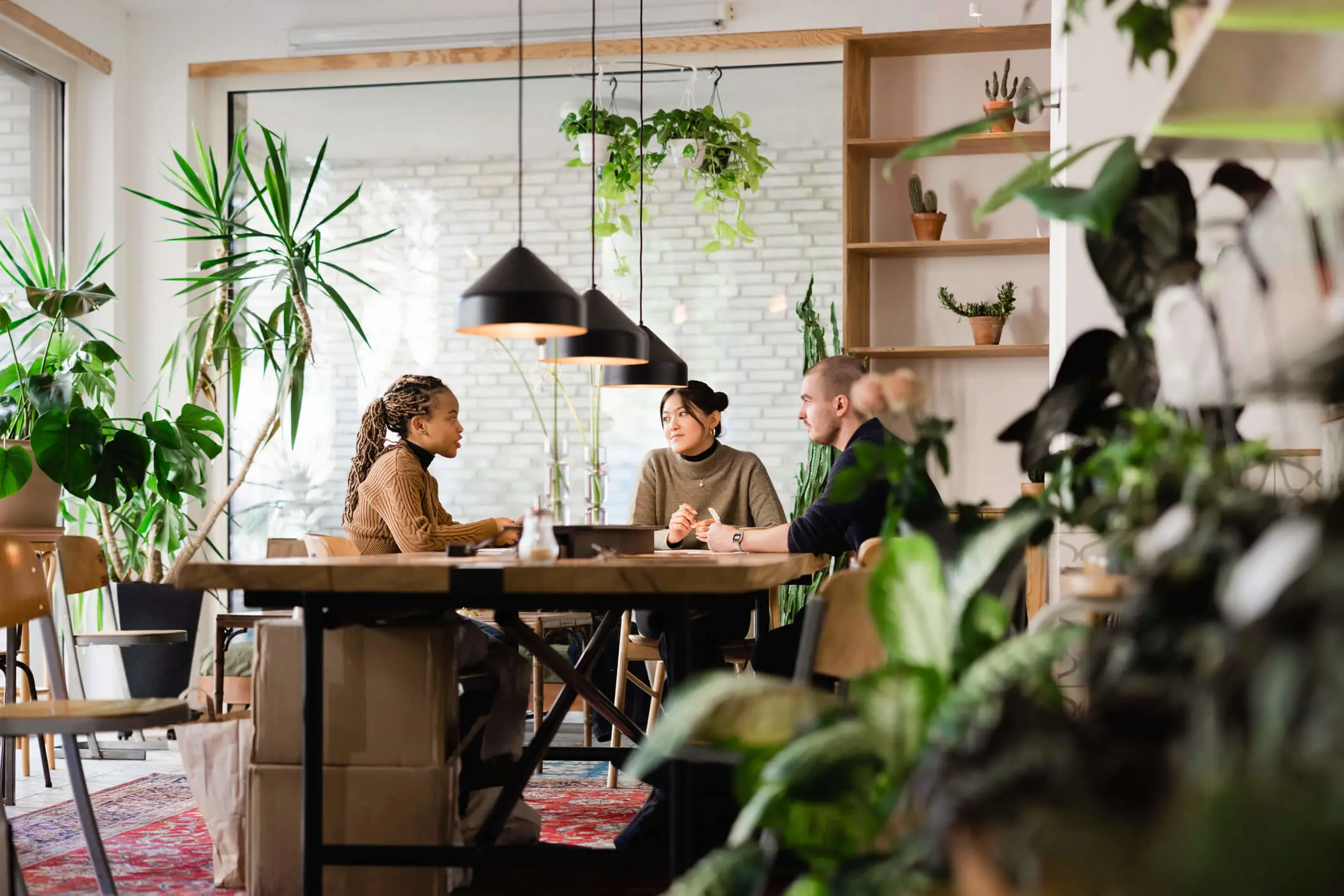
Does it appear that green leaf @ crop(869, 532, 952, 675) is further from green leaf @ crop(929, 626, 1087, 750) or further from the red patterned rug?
the red patterned rug

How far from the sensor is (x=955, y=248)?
541 centimetres

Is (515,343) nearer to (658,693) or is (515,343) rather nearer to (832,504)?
(658,693)

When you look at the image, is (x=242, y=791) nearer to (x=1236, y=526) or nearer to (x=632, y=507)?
(x=632, y=507)

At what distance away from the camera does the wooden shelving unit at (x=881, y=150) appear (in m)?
5.37

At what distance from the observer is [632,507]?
485cm

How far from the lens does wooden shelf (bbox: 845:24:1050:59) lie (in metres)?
5.45

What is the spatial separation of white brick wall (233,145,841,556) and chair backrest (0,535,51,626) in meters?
3.28

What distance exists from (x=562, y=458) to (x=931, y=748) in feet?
9.09

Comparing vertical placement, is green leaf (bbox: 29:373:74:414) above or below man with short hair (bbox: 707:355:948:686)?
above

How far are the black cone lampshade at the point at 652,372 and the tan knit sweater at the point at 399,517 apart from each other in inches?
24.8

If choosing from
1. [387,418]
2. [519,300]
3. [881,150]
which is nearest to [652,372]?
[387,418]

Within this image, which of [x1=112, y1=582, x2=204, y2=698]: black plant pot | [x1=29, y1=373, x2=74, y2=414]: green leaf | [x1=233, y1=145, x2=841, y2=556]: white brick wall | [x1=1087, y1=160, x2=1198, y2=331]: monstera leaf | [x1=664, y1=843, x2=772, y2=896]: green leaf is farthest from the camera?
[x1=233, y1=145, x2=841, y2=556]: white brick wall

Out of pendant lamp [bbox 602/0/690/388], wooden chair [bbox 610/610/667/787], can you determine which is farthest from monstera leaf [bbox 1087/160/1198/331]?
wooden chair [bbox 610/610/667/787]

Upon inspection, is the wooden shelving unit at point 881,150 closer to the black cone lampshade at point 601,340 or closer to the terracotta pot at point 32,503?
the black cone lampshade at point 601,340
